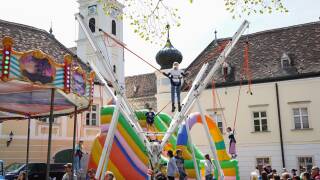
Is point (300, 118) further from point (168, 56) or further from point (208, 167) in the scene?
point (208, 167)

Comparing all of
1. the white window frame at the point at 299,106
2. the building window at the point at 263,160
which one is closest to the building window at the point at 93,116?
the building window at the point at 263,160

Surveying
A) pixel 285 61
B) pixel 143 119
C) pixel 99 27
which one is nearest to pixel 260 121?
pixel 285 61

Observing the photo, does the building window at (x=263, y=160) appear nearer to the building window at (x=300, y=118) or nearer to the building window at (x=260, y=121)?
the building window at (x=260, y=121)

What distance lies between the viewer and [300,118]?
2559 centimetres

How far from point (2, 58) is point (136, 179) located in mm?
8321

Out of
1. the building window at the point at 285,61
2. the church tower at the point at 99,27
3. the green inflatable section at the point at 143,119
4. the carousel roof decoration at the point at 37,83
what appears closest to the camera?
the carousel roof decoration at the point at 37,83

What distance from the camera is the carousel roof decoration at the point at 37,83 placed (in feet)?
28.5

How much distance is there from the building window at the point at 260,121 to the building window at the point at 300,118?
6.27ft

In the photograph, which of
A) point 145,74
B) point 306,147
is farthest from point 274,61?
point 145,74

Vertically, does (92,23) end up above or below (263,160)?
above

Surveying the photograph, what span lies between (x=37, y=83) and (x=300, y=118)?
66.8ft

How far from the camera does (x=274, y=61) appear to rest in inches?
1105

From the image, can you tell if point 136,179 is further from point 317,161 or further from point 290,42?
point 290,42

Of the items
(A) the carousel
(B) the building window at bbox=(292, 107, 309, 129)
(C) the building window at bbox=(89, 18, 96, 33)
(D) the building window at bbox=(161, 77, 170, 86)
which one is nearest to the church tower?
(C) the building window at bbox=(89, 18, 96, 33)
